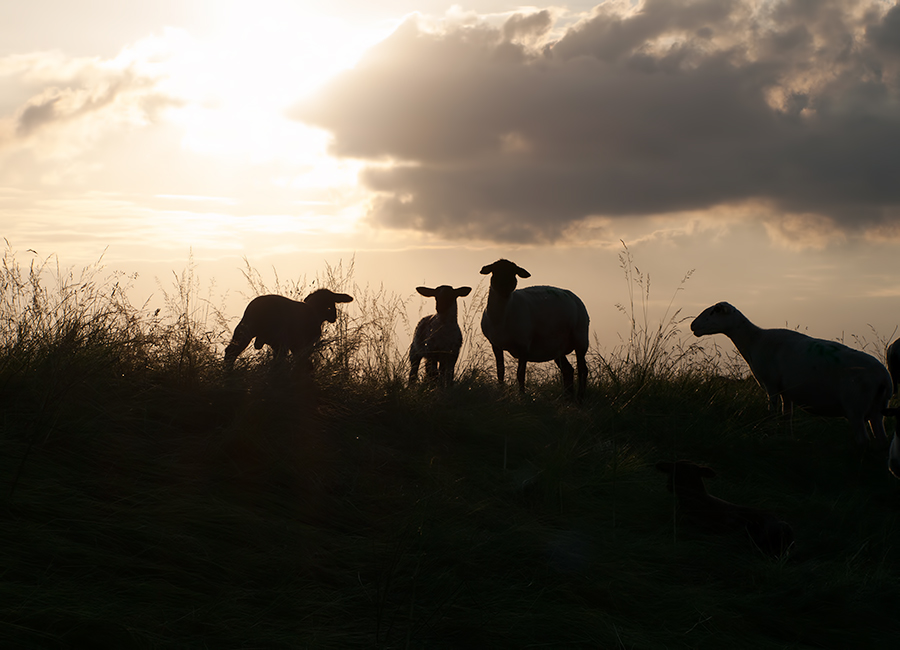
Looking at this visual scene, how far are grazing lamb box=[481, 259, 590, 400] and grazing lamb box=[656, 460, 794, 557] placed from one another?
3820mm

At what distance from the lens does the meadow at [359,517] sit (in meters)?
2.88

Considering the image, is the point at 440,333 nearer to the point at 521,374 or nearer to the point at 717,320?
the point at 521,374

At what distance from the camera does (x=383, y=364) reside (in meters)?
6.38

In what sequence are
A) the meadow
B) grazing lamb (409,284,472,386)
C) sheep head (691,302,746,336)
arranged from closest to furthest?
the meadow → sheep head (691,302,746,336) → grazing lamb (409,284,472,386)

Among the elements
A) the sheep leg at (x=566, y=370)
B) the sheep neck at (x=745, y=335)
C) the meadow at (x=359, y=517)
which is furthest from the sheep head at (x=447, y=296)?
the sheep neck at (x=745, y=335)

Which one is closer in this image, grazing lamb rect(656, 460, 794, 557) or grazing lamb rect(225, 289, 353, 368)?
grazing lamb rect(656, 460, 794, 557)

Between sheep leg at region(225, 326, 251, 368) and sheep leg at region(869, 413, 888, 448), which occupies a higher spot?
sheep leg at region(225, 326, 251, 368)

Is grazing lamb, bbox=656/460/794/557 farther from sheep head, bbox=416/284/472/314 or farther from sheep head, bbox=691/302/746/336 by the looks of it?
sheep head, bbox=416/284/472/314

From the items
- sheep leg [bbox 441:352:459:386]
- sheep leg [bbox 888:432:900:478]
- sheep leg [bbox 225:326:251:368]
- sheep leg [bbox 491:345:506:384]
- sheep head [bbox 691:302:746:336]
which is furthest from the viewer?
sheep leg [bbox 491:345:506:384]

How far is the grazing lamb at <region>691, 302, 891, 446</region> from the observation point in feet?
22.7

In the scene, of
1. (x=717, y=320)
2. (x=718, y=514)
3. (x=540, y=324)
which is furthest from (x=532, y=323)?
(x=718, y=514)

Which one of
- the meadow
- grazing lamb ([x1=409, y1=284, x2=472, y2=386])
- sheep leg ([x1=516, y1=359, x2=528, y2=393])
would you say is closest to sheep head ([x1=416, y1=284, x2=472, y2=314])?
grazing lamb ([x1=409, y1=284, x2=472, y2=386])

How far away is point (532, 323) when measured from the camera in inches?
366

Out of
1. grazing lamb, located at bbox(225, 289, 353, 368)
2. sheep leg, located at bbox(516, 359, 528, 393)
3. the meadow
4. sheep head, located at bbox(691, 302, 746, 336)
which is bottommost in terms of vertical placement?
the meadow
